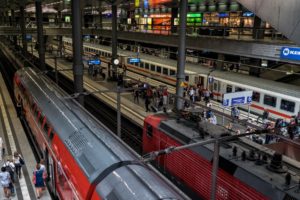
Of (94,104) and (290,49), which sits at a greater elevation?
(290,49)

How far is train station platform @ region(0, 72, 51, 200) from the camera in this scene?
1069cm

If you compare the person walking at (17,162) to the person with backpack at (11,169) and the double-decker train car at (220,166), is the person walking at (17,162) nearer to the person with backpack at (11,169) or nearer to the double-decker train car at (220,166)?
the person with backpack at (11,169)

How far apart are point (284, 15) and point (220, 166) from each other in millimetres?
5311

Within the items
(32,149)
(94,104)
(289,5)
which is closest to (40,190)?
(32,149)

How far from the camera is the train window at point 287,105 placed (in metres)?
17.2

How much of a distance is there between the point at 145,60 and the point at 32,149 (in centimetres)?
1905

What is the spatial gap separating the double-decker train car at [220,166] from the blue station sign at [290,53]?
732 cm

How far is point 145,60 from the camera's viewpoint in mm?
31688

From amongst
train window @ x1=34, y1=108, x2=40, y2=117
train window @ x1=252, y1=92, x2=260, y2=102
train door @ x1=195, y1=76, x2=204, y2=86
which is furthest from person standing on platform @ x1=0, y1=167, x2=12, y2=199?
train door @ x1=195, y1=76, x2=204, y2=86

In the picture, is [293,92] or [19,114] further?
[19,114]

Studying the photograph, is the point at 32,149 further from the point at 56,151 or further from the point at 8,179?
the point at 56,151

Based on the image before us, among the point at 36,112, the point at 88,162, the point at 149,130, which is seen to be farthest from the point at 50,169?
the point at 88,162

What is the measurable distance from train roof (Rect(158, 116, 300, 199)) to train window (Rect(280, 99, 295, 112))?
9159 mm

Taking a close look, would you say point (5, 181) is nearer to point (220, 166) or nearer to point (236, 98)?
point (220, 166)
